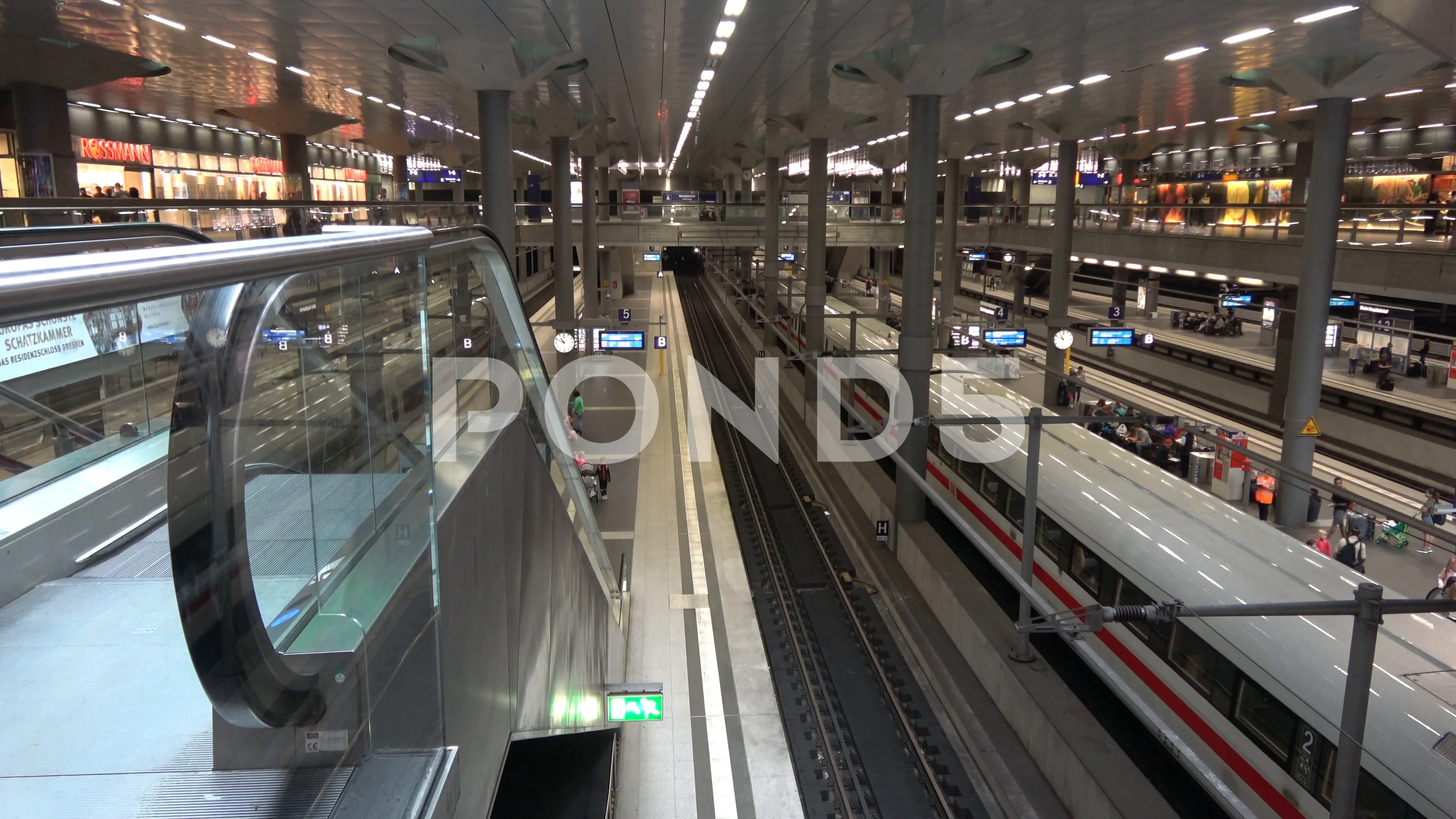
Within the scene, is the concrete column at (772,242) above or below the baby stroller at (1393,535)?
above

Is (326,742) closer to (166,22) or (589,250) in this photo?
(166,22)

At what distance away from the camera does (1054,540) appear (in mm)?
11758

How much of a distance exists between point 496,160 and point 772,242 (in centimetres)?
1774

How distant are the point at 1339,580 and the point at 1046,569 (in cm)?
423

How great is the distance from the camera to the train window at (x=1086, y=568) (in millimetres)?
10461

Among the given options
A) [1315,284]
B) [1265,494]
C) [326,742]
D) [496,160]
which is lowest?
[1265,494]

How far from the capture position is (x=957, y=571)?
43.9ft

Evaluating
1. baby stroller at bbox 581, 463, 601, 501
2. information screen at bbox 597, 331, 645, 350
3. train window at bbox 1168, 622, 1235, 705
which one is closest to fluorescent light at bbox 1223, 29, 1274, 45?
train window at bbox 1168, 622, 1235, 705

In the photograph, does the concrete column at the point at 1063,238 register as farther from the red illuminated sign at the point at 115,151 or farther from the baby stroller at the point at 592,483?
the red illuminated sign at the point at 115,151

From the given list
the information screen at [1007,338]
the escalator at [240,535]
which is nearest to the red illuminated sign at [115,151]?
the information screen at [1007,338]

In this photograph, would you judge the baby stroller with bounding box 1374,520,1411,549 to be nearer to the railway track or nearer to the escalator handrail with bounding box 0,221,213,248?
the railway track

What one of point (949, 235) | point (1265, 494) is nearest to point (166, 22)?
point (1265, 494)

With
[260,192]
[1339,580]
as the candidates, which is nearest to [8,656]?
[1339,580]

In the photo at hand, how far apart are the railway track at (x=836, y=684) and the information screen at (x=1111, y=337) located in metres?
7.30
